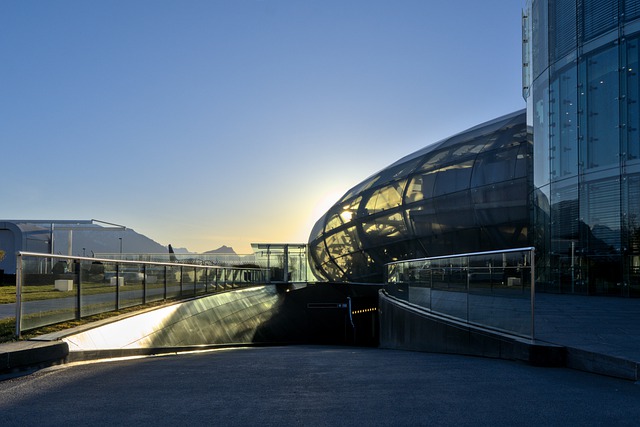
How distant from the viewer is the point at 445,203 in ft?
97.6

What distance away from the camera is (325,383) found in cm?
581

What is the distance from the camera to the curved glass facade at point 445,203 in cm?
2736

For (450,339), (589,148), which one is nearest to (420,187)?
(589,148)

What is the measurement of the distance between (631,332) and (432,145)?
27.1 metres

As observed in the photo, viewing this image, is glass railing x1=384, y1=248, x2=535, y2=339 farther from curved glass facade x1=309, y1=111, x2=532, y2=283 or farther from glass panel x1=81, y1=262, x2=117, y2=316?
curved glass facade x1=309, y1=111, x2=532, y2=283

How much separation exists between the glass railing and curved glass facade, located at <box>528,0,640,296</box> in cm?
797

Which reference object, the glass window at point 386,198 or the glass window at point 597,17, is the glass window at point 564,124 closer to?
the glass window at point 597,17

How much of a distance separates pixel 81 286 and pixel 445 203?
2246cm

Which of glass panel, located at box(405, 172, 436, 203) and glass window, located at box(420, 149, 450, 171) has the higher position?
glass window, located at box(420, 149, 450, 171)

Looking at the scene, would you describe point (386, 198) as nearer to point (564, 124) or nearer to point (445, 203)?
point (445, 203)

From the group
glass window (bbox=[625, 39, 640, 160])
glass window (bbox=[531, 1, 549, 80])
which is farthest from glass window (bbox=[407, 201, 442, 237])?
glass window (bbox=[625, 39, 640, 160])

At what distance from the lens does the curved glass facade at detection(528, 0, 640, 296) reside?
1778cm

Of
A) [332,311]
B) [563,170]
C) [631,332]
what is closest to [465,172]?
[563,170]

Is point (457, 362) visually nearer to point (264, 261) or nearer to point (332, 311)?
point (332, 311)
